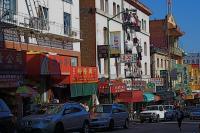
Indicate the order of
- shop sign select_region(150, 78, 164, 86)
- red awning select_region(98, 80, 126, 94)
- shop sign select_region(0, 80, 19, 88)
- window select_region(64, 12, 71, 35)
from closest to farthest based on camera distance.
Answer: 1. shop sign select_region(0, 80, 19, 88)
2. window select_region(64, 12, 71, 35)
3. red awning select_region(98, 80, 126, 94)
4. shop sign select_region(150, 78, 164, 86)

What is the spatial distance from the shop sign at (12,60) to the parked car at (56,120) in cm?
529

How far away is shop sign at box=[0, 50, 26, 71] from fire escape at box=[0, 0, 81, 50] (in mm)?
1769

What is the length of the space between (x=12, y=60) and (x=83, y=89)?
41.7 feet

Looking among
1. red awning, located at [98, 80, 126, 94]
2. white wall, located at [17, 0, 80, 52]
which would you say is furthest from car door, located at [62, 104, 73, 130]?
→ red awning, located at [98, 80, 126, 94]

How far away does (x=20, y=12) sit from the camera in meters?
34.9

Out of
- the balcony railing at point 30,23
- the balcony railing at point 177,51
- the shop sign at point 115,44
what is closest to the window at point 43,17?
the balcony railing at point 30,23

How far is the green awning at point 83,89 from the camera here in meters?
40.9

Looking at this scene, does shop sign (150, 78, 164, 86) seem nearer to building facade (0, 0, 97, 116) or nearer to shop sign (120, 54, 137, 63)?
shop sign (120, 54, 137, 63)

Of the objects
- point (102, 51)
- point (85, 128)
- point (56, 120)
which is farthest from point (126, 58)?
point (56, 120)

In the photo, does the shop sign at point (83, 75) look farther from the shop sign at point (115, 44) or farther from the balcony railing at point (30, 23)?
the shop sign at point (115, 44)

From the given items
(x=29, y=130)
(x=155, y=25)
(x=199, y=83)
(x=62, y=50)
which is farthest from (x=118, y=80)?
(x=199, y=83)

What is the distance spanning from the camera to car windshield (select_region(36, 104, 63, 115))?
25000mm

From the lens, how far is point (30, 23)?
3441 cm

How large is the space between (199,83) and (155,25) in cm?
2966
